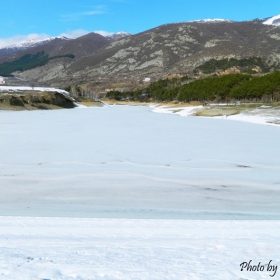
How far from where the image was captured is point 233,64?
154 meters

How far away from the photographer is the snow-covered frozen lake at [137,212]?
450 centimetres

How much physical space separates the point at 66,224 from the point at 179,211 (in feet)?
9.14

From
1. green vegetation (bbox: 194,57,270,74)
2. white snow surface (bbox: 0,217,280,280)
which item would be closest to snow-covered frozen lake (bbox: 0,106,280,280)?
white snow surface (bbox: 0,217,280,280)

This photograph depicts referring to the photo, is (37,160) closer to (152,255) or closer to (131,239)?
(131,239)

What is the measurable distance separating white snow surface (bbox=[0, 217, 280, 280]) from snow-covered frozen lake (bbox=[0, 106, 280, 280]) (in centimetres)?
2

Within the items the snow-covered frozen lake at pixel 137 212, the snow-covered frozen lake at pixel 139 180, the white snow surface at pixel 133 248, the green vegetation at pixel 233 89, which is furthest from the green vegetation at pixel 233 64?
the white snow surface at pixel 133 248

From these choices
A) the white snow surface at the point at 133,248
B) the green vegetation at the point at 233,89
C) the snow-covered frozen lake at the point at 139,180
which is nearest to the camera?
the white snow surface at the point at 133,248

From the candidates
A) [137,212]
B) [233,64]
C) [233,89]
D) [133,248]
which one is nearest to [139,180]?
[137,212]

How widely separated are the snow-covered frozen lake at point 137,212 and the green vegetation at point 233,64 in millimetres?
139798

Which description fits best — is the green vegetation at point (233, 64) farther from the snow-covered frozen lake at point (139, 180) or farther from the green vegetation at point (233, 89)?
the snow-covered frozen lake at point (139, 180)

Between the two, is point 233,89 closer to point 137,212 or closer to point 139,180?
point 139,180

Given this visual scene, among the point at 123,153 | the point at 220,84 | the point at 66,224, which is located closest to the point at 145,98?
the point at 220,84

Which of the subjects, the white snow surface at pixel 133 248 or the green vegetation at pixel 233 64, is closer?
the white snow surface at pixel 133 248

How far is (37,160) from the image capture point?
12633mm
